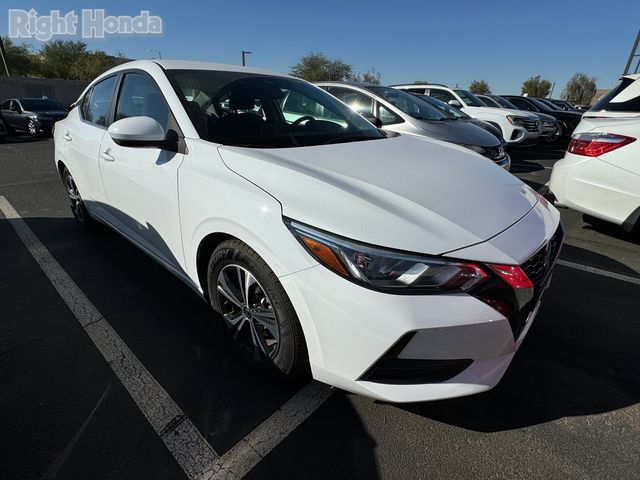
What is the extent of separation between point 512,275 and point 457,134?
4697mm

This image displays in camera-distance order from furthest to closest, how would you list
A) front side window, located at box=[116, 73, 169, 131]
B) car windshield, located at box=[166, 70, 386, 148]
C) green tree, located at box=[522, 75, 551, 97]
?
green tree, located at box=[522, 75, 551, 97] → front side window, located at box=[116, 73, 169, 131] → car windshield, located at box=[166, 70, 386, 148]

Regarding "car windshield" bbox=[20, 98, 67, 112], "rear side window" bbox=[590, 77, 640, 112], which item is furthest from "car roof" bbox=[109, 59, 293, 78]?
"car windshield" bbox=[20, 98, 67, 112]

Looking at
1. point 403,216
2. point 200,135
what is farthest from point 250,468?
point 200,135

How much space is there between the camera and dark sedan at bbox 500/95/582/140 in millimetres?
13383

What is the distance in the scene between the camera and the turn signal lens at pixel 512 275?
4.88ft

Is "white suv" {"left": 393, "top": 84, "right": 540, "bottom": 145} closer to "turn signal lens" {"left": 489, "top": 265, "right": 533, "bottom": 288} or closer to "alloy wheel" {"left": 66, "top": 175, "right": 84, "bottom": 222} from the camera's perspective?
"alloy wheel" {"left": 66, "top": 175, "right": 84, "bottom": 222}

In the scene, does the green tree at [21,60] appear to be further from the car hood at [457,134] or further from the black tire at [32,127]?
the car hood at [457,134]

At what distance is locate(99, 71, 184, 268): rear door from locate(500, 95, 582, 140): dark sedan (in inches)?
542

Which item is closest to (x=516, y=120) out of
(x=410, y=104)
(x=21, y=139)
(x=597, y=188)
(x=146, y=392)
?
(x=410, y=104)

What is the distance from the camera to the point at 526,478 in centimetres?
157

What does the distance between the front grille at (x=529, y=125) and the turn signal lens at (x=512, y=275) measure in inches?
386

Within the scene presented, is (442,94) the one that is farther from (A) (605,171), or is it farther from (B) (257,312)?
(B) (257,312)

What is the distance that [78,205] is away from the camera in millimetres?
4039

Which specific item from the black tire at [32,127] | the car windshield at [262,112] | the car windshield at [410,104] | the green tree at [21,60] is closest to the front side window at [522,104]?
the car windshield at [410,104]
